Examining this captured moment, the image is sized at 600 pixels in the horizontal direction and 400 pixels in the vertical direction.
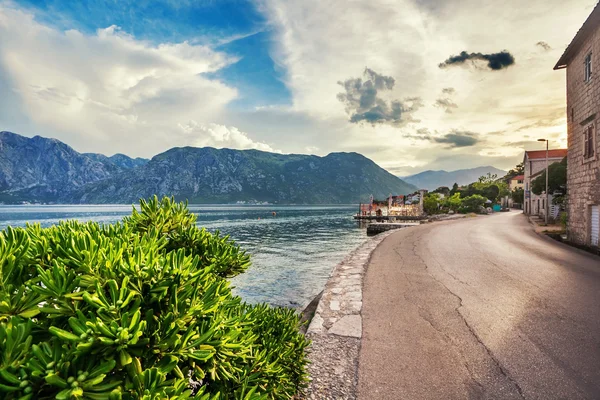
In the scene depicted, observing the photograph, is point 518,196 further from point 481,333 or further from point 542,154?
point 481,333

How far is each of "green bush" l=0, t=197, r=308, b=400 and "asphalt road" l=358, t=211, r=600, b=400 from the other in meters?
2.87

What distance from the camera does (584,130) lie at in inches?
625

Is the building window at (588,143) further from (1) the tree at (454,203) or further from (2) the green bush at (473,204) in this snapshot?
(1) the tree at (454,203)

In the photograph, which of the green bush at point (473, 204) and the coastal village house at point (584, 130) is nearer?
the coastal village house at point (584, 130)

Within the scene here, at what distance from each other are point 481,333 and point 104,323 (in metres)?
6.21

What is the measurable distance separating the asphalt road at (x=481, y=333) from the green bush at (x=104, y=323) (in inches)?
113

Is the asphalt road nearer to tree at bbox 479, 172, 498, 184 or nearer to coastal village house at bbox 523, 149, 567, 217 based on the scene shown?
coastal village house at bbox 523, 149, 567, 217

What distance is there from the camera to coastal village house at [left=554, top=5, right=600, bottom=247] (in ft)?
48.2

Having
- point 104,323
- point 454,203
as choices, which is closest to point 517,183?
point 454,203

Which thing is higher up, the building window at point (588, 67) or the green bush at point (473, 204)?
the building window at point (588, 67)

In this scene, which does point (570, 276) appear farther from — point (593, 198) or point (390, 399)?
point (390, 399)

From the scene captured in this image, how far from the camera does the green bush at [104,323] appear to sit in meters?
1.34

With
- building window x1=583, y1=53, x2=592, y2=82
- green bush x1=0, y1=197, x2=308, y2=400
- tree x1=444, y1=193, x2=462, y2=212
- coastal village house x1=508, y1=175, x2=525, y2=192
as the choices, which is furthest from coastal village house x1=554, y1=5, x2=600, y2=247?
coastal village house x1=508, y1=175, x2=525, y2=192

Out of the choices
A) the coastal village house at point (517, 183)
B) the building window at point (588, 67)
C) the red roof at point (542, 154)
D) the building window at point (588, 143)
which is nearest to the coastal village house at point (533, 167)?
the red roof at point (542, 154)
